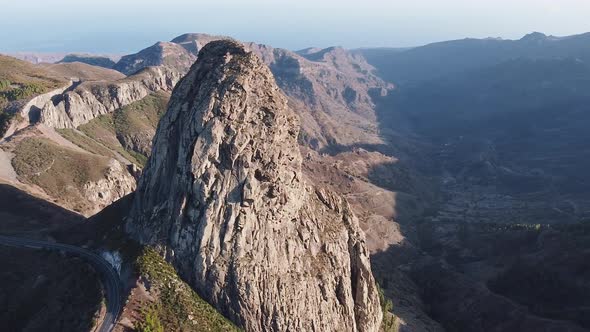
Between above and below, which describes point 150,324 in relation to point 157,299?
below

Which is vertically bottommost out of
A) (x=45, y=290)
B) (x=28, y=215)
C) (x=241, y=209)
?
(x=28, y=215)

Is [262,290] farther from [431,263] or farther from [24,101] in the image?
[24,101]

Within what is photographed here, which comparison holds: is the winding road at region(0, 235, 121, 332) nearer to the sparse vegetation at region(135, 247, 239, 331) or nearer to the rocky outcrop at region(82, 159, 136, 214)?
the sparse vegetation at region(135, 247, 239, 331)

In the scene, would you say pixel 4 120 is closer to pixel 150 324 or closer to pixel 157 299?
pixel 157 299

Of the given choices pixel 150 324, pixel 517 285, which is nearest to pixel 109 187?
pixel 150 324

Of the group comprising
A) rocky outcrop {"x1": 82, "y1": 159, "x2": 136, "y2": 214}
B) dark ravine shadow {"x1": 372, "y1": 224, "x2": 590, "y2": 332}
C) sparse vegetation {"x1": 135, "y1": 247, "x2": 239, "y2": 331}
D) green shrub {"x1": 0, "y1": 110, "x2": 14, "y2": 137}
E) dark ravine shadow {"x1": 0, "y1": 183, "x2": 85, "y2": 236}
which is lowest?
dark ravine shadow {"x1": 372, "y1": 224, "x2": 590, "y2": 332}

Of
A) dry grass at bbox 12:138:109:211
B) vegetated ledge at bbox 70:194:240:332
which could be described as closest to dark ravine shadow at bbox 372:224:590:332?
vegetated ledge at bbox 70:194:240:332
